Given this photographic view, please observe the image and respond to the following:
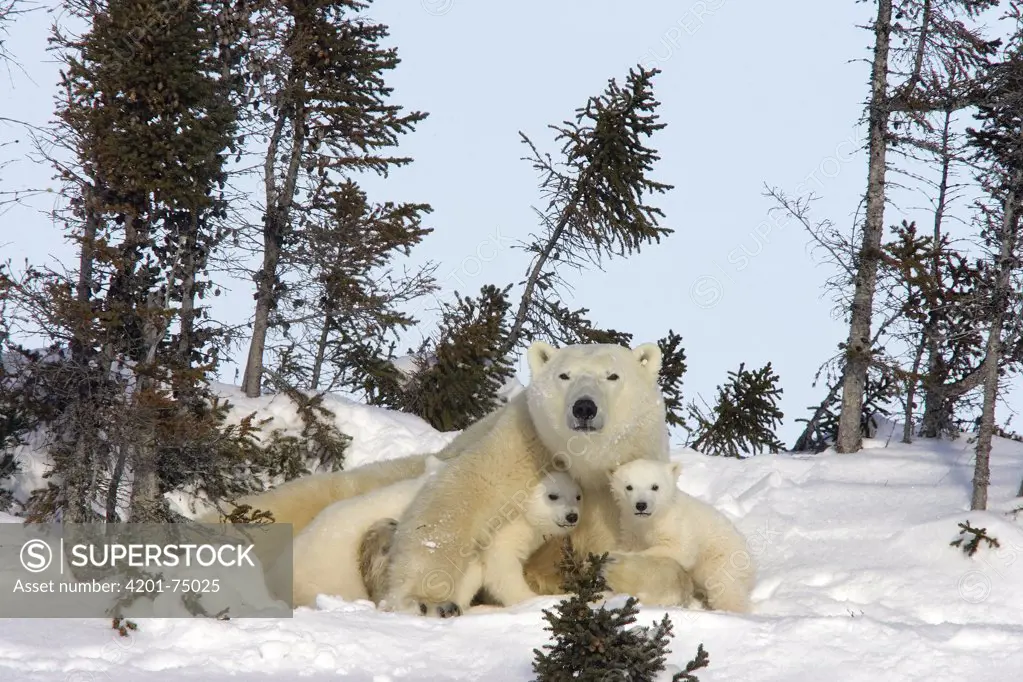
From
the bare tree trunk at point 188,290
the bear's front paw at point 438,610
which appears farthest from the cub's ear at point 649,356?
the bare tree trunk at point 188,290

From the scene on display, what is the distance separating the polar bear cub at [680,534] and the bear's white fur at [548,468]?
0.24 m

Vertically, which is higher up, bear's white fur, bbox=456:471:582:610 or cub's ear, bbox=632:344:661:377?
cub's ear, bbox=632:344:661:377

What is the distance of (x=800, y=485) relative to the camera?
37.8ft

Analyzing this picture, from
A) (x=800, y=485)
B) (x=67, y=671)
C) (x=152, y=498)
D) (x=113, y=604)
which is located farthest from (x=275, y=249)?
(x=67, y=671)

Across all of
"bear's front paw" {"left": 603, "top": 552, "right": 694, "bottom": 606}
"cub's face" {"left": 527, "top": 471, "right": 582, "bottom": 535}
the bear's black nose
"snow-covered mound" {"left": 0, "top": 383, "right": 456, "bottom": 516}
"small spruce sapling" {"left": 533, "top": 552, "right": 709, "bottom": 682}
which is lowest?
"small spruce sapling" {"left": 533, "top": 552, "right": 709, "bottom": 682}

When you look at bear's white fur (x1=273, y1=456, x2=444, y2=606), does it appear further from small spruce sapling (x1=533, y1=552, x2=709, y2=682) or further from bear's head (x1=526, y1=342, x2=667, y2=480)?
small spruce sapling (x1=533, y1=552, x2=709, y2=682)

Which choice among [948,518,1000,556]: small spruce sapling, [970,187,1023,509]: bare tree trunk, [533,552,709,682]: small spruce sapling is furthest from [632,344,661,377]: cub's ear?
[970,187,1023,509]: bare tree trunk

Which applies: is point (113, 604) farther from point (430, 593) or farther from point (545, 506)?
point (545, 506)

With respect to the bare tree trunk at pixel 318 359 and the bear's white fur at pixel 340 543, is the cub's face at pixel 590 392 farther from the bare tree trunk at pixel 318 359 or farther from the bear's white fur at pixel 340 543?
the bare tree trunk at pixel 318 359

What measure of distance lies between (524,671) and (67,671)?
2.19m

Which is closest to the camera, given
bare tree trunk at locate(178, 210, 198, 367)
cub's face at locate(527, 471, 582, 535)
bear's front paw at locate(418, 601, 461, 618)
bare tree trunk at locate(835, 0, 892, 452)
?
bear's front paw at locate(418, 601, 461, 618)

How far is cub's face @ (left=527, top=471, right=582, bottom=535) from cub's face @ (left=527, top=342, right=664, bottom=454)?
35cm

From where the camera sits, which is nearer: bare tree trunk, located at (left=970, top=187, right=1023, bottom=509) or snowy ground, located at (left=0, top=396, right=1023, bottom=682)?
snowy ground, located at (left=0, top=396, right=1023, bottom=682)

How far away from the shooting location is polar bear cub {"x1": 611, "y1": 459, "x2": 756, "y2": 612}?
7793 mm
